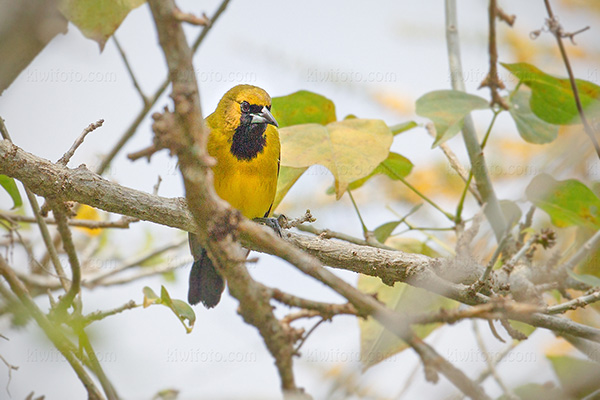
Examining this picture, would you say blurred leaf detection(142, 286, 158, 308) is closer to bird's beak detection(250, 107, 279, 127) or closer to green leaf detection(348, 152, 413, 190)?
green leaf detection(348, 152, 413, 190)

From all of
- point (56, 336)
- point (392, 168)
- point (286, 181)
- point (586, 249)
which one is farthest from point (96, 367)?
point (586, 249)

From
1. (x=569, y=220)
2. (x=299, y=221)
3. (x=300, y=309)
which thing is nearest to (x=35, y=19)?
(x=300, y=309)

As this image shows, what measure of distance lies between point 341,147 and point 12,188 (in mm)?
1160

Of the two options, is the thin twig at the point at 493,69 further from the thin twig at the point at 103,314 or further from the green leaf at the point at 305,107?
the thin twig at the point at 103,314

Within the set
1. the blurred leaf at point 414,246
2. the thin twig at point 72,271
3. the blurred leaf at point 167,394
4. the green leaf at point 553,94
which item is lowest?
the blurred leaf at point 167,394

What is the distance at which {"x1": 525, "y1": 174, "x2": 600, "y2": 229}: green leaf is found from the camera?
2.36 m

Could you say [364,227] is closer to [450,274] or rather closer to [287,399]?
[450,274]

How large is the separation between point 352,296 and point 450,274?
4.66 ft

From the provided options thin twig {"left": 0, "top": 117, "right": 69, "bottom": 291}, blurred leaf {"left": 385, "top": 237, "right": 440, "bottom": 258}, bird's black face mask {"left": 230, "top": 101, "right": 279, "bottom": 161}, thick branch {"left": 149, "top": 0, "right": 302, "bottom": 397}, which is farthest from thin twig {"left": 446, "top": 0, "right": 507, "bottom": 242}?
thick branch {"left": 149, "top": 0, "right": 302, "bottom": 397}

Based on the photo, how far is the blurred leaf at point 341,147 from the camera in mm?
2129

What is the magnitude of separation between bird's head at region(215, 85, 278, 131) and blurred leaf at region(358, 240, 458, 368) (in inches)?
40.3

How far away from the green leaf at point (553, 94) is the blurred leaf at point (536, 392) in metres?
1.16

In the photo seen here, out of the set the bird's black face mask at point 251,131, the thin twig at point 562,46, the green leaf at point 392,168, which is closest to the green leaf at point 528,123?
the thin twig at point 562,46

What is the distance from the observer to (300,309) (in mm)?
884
